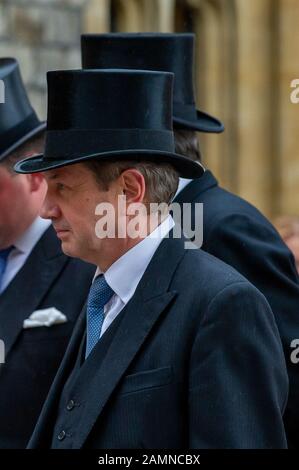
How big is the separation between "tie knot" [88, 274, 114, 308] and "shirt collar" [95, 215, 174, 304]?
0.06 meters

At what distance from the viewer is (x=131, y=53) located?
436 cm

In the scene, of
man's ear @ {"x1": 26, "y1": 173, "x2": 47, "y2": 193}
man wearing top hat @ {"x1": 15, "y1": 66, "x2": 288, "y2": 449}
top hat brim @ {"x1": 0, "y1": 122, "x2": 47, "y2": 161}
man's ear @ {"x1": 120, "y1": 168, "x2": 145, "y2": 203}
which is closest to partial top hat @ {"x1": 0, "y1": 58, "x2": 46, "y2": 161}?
top hat brim @ {"x1": 0, "y1": 122, "x2": 47, "y2": 161}

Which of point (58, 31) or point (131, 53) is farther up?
point (131, 53)

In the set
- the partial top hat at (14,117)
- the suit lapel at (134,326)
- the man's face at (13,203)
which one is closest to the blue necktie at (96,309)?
the suit lapel at (134,326)

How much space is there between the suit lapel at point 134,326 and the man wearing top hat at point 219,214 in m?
0.76

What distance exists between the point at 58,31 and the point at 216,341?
6.24m

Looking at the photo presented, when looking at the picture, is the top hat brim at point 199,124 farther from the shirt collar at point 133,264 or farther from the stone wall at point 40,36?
the stone wall at point 40,36

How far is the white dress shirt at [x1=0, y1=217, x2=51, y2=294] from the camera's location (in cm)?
441

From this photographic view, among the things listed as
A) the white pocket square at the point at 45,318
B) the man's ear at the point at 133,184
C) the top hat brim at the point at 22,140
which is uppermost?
the man's ear at the point at 133,184

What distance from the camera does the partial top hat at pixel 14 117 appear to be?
4492mm

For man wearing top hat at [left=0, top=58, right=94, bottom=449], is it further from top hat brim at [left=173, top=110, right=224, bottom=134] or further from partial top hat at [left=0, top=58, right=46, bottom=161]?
top hat brim at [left=173, top=110, right=224, bottom=134]

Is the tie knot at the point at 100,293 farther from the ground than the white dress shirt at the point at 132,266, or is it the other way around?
the white dress shirt at the point at 132,266

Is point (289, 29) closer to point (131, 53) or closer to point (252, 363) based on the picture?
point (131, 53)

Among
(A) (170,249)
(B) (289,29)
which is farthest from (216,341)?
(B) (289,29)
